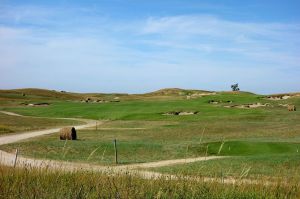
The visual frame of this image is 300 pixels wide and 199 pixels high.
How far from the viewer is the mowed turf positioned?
92.2 feet

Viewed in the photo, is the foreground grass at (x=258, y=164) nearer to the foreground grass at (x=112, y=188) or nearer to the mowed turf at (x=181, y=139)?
the mowed turf at (x=181, y=139)

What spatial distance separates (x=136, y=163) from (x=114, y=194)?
1848cm

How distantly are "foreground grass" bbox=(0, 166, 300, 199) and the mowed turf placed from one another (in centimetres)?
81

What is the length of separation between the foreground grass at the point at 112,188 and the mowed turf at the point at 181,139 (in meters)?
0.81

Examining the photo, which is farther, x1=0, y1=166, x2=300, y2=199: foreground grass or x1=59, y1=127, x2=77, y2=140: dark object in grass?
x1=59, y1=127, x2=77, y2=140: dark object in grass

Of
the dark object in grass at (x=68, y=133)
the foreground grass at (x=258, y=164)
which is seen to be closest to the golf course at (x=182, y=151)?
the foreground grass at (x=258, y=164)

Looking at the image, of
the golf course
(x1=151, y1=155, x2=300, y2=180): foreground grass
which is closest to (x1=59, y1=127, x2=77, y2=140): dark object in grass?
the golf course

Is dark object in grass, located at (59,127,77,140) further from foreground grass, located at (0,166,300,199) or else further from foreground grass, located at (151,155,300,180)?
foreground grass, located at (0,166,300,199)

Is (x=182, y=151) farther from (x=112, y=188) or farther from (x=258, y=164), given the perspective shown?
(x=112, y=188)

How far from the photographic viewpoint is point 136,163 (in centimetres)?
2786

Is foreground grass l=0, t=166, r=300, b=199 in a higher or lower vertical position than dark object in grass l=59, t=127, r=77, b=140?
higher

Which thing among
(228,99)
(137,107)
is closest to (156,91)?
(228,99)

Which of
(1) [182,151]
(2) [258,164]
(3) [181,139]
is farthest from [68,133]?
(2) [258,164]

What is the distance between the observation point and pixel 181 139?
141ft
